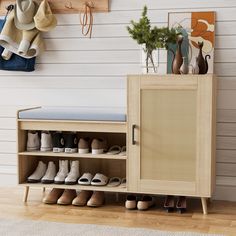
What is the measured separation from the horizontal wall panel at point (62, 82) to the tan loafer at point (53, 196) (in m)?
0.81

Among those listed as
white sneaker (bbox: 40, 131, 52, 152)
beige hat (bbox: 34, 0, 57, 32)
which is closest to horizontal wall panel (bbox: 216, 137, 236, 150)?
white sneaker (bbox: 40, 131, 52, 152)

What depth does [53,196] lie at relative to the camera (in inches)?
141

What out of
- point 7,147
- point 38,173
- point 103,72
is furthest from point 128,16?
point 7,147

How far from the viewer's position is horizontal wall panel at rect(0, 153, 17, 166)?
13.4 feet

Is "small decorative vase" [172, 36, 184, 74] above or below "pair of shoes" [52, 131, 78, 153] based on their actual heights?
above

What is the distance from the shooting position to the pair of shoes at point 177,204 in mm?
3375

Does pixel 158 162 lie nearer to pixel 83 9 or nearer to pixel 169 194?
pixel 169 194

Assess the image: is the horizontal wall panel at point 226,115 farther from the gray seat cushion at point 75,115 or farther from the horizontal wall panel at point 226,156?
the gray seat cushion at point 75,115

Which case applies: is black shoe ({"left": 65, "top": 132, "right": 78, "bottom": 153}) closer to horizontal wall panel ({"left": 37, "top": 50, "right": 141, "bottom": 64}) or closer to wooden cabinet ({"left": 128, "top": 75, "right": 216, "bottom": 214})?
wooden cabinet ({"left": 128, "top": 75, "right": 216, "bottom": 214})

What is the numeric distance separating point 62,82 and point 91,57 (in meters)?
0.31

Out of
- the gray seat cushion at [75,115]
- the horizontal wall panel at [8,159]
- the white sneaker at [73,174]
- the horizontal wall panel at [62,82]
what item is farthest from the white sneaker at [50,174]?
the horizontal wall panel at [62,82]

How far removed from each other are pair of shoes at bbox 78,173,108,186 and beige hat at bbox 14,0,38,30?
1197 millimetres

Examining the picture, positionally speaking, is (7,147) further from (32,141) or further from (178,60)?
(178,60)

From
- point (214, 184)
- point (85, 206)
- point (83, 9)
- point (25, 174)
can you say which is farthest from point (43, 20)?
point (214, 184)
